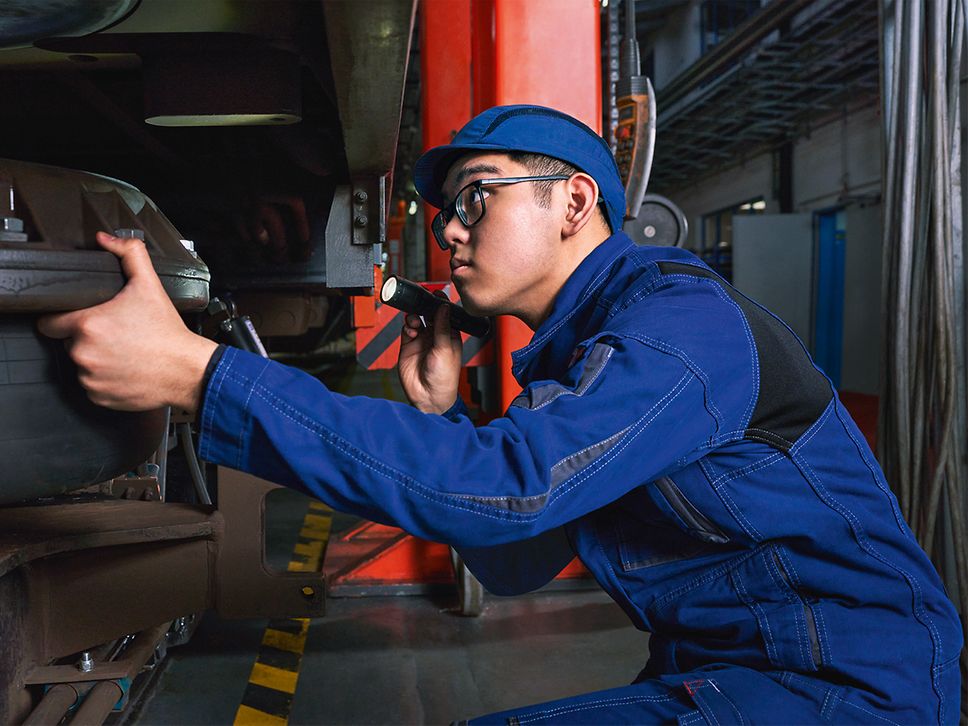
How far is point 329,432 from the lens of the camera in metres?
0.93

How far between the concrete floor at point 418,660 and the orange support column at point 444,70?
1.37 metres

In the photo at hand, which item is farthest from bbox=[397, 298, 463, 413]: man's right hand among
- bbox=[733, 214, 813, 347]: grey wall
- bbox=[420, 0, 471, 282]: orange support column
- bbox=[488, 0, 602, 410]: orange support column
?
bbox=[733, 214, 813, 347]: grey wall

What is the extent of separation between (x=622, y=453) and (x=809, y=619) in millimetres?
414

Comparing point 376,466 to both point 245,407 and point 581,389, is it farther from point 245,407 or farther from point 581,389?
point 581,389

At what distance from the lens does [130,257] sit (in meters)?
0.99

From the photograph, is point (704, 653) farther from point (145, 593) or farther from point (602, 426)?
point (145, 593)

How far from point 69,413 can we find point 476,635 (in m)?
2.20

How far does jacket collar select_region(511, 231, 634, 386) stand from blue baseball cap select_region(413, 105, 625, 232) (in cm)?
9

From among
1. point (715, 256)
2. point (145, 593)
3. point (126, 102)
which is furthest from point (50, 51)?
point (715, 256)

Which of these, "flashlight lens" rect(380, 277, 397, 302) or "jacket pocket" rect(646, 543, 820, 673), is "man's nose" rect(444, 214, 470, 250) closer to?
"flashlight lens" rect(380, 277, 397, 302)

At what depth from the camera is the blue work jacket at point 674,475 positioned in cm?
94

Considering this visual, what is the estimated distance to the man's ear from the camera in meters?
1.38

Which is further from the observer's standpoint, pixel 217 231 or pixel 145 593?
pixel 217 231

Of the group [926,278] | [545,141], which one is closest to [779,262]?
[926,278]
